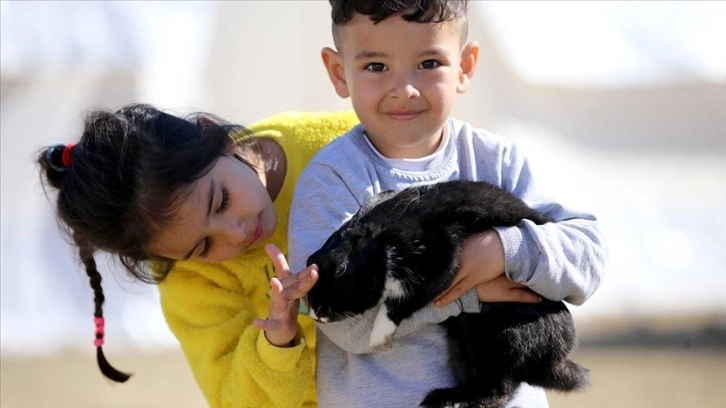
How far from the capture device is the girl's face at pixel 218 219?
236cm

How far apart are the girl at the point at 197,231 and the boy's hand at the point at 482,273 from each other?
13.3 inches

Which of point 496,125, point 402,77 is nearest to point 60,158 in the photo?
point 402,77

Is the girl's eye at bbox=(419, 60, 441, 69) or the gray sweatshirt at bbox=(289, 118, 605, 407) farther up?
the girl's eye at bbox=(419, 60, 441, 69)

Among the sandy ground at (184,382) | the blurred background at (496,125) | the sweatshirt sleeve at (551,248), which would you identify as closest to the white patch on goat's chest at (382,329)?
the sweatshirt sleeve at (551,248)

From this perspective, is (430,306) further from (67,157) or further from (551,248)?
(67,157)

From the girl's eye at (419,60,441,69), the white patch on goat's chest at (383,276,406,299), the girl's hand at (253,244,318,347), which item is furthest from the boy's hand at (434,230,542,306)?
the girl's eye at (419,60,441,69)

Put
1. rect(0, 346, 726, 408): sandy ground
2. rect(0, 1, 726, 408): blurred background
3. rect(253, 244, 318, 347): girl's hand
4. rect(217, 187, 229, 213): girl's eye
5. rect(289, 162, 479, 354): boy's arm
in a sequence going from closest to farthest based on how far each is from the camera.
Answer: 1. rect(253, 244, 318, 347): girl's hand
2. rect(289, 162, 479, 354): boy's arm
3. rect(217, 187, 229, 213): girl's eye
4. rect(0, 346, 726, 408): sandy ground
5. rect(0, 1, 726, 408): blurred background

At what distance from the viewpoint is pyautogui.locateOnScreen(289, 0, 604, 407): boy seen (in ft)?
7.18

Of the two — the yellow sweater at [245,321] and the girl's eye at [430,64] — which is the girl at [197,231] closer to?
the yellow sweater at [245,321]

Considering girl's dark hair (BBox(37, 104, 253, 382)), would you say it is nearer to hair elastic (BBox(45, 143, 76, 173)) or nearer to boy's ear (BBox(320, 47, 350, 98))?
hair elastic (BBox(45, 143, 76, 173))

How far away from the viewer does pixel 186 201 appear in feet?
7.73

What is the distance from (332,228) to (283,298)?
0.20 meters

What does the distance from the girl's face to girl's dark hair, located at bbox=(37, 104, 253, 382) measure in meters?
0.02

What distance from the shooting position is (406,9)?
7.48ft
